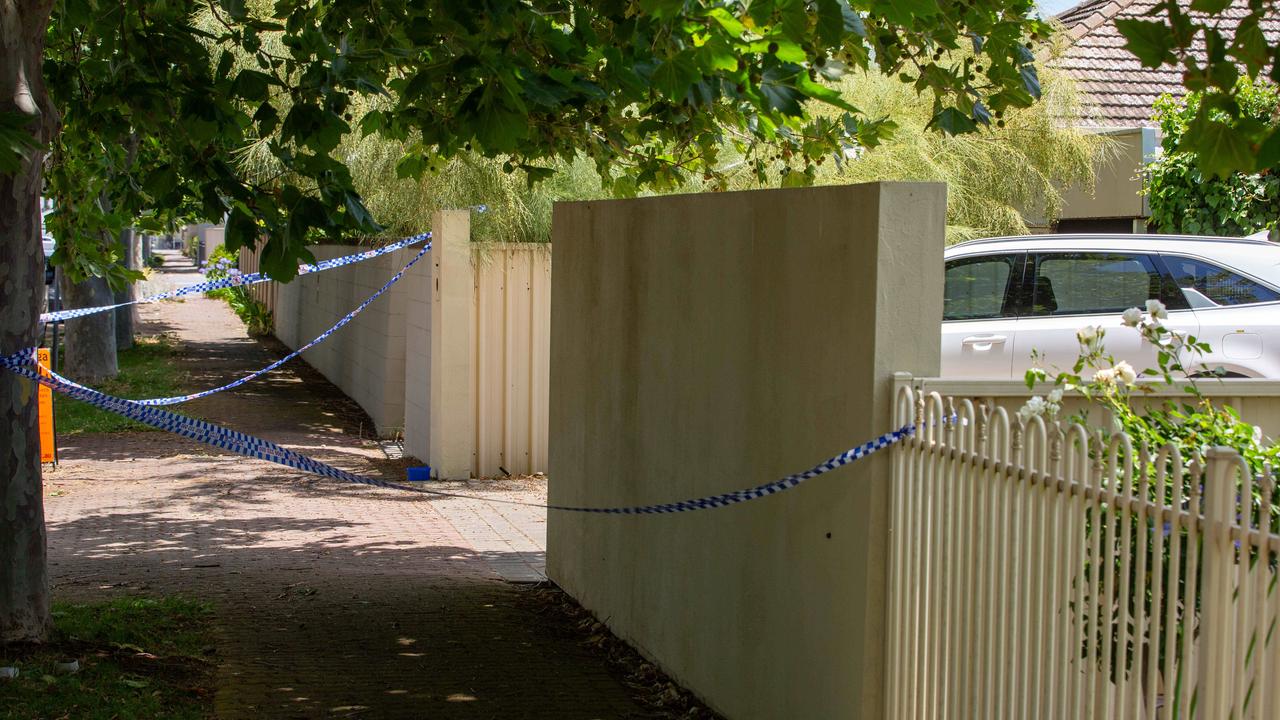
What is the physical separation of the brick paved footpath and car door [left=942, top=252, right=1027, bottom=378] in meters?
3.57

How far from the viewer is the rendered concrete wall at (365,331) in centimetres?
1465

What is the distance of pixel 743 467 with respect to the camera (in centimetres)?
559

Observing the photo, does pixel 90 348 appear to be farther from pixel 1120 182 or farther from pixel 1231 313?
pixel 1231 313

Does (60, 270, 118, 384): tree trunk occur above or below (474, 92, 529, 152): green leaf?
below

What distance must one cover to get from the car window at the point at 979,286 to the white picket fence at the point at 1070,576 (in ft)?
20.5

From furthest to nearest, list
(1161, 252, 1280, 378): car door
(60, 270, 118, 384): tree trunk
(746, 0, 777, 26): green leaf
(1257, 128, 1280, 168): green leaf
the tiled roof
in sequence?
the tiled roof
(60, 270, 118, 384): tree trunk
(1161, 252, 1280, 378): car door
(746, 0, 777, 26): green leaf
(1257, 128, 1280, 168): green leaf

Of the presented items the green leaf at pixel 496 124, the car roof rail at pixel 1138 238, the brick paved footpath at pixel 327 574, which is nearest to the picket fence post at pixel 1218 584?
the green leaf at pixel 496 124

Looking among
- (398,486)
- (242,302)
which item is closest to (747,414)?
(398,486)

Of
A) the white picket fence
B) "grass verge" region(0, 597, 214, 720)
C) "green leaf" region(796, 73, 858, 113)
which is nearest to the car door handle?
"green leaf" region(796, 73, 858, 113)

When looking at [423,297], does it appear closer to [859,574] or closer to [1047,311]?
[1047,311]

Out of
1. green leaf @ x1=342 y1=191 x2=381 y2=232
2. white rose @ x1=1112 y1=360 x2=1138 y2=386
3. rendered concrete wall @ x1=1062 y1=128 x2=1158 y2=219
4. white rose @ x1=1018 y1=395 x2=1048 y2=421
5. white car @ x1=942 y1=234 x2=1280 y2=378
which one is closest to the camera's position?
white rose @ x1=1018 y1=395 x2=1048 y2=421

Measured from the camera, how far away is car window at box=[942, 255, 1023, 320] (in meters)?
10.4

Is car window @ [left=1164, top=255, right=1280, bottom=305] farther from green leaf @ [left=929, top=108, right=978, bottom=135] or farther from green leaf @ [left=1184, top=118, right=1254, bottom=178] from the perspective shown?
green leaf @ [left=1184, top=118, right=1254, bottom=178]

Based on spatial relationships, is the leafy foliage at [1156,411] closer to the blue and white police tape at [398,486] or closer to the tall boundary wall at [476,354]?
the blue and white police tape at [398,486]
